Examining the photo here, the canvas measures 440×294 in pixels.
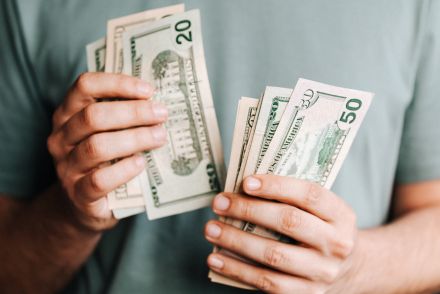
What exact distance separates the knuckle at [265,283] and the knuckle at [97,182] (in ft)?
1.11

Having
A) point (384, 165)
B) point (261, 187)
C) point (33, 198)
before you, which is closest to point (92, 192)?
point (261, 187)

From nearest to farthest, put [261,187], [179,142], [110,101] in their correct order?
[261,187], [110,101], [179,142]

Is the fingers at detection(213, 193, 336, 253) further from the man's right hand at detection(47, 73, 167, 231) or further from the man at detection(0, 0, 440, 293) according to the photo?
the man's right hand at detection(47, 73, 167, 231)

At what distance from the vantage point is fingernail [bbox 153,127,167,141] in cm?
93

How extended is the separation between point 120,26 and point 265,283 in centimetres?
61

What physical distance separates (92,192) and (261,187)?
34 cm

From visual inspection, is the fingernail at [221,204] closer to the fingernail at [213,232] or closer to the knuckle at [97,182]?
the fingernail at [213,232]

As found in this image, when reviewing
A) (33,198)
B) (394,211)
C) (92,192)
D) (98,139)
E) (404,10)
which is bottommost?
(33,198)

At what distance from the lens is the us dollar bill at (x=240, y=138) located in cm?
90

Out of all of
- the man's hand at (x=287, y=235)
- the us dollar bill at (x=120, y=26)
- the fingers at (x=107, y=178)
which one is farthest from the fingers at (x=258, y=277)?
the us dollar bill at (x=120, y=26)

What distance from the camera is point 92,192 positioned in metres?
0.93

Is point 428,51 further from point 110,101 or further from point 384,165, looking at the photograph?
point 110,101

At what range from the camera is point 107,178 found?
2.98 feet

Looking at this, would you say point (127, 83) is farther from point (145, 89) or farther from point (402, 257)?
point (402, 257)
